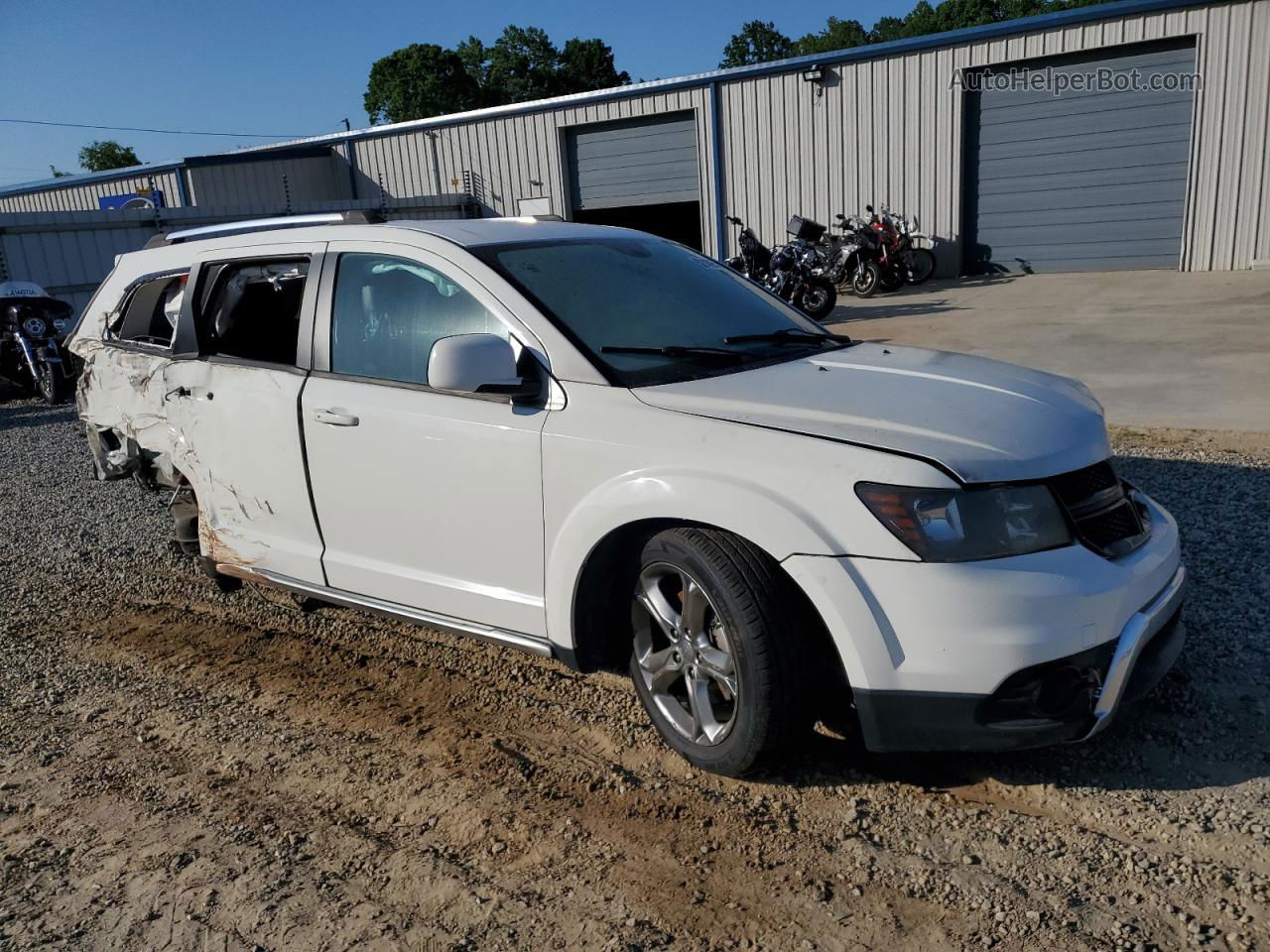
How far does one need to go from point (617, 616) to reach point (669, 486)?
67 cm

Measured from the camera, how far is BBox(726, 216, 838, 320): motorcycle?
15445 millimetres

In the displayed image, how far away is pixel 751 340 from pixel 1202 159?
56.0 feet

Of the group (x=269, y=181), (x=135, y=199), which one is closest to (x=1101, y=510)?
(x=135, y=199)

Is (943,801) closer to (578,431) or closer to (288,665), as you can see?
(578,431)

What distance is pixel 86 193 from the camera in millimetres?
30219

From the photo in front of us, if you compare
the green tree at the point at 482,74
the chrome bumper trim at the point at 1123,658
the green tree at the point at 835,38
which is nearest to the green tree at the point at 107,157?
the green tree at the point at 482,74

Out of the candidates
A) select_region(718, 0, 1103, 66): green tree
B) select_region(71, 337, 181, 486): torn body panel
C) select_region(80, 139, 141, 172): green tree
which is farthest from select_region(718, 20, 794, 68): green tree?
select_region(71, 337, 181, 486): torn body panel

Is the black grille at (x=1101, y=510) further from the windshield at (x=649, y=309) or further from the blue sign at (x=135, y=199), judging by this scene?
the blue sign at (x=135, y=199)

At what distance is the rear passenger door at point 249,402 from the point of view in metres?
4.07

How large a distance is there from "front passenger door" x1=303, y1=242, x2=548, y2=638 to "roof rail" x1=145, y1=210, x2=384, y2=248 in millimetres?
289

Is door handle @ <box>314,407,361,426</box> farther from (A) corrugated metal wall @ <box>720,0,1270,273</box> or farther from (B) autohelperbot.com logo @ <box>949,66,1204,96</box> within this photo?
(B) autohelperbot.com logo @ <box>949,66,1204,96</box>

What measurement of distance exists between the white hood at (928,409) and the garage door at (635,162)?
19.9 metres

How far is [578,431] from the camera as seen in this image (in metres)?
3.19

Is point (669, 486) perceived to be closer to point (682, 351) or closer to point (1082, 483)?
point (682, 351)
